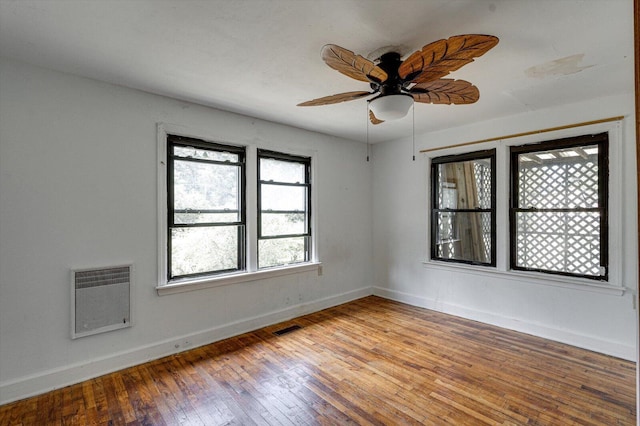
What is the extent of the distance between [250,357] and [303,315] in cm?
123

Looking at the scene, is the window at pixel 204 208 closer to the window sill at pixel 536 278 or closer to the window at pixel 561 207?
the window sill at pixel 536 278

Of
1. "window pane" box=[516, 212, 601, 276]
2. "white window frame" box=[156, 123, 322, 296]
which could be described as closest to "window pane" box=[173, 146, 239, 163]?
"white window frame" box=[156, 123, 322, 296]

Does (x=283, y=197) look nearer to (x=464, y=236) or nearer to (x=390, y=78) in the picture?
(x=390, y=78)

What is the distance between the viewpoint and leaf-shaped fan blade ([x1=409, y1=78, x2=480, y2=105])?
79.1 inches

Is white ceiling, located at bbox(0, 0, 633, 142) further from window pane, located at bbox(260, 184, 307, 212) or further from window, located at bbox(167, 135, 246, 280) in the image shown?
window pane, located at bbox(260, 184, 307, 212)

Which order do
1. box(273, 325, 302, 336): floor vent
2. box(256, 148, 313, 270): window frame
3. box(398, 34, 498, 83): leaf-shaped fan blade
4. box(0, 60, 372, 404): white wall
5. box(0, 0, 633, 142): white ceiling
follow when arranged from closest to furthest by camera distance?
1. box(398, 34, 498, 83): leaf-shaped fan blade
2. box(0, 0, 633, 142): white ceiling
3. box(0, 60, 372, 404): white wall
4. box(273, 325, 302, 336): floor vent
5. box(256, 148, 313, 270): window frame

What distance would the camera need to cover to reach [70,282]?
2.45 metres

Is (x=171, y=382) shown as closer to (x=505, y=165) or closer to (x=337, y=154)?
(x=337, y=154)

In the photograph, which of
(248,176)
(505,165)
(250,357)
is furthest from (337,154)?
(250,357)

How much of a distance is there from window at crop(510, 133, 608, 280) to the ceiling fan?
5.80 ft

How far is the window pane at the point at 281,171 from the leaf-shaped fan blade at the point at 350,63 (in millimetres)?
2060

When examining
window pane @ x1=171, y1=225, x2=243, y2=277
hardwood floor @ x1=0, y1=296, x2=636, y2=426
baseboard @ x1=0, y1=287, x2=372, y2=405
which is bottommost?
hardwood floor @ x1=0, y1=296, x2=636, y2=426

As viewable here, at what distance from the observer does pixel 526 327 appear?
3406 mm

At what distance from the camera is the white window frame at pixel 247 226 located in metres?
2.90
